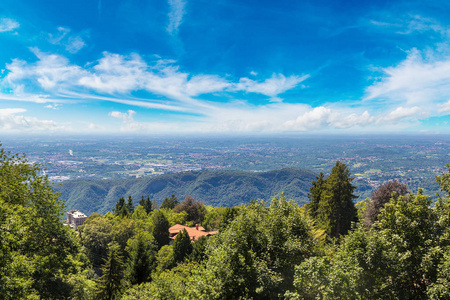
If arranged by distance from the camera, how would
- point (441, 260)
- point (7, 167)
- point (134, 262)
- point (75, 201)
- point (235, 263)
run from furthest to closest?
point (75, 201) < point (134, 262) < point (7, 167) < point (235, 263) < point (441, 260)

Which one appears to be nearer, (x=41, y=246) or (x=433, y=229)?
(x=433, y=229)

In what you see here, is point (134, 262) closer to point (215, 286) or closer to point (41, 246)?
point (41, 246)

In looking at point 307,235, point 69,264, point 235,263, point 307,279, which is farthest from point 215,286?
point 69,264

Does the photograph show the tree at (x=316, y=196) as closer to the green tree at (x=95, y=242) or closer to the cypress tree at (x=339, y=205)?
the cypress tree at (x=339, y=205)

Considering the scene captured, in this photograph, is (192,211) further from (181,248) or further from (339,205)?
(339,205)

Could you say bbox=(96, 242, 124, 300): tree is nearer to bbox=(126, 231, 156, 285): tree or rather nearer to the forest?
bbox=(126, 231, 156, 285): tree

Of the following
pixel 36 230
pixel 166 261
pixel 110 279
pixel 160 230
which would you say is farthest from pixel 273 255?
pixel 160 230

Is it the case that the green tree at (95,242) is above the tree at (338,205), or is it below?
below

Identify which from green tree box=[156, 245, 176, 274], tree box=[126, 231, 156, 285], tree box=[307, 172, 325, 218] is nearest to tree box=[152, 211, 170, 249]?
green tree box=[156, 245, 176, 274]

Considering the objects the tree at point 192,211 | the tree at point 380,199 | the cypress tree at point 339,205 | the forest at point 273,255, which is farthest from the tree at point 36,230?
the tree at point 192,211

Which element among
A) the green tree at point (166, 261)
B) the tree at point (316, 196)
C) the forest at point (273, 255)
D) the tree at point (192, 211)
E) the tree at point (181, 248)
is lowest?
the tree at point (192, 211)

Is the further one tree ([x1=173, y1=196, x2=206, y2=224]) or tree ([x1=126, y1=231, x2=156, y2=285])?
tree ([x1=173, y1=196, x2=206, y2=224])
